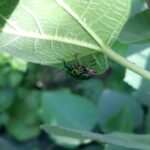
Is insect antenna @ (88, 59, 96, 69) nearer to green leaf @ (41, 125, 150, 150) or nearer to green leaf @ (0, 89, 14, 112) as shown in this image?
green leaf @ (41, 125, 150, 150)

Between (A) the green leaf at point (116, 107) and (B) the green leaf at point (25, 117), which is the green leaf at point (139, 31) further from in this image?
(B) the green leaf at point (25, 117)

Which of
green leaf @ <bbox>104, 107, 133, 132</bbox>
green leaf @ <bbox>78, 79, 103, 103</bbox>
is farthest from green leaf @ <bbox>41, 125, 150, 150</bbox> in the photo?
green leaf @ <bbox>78, 79, 103, 103</bbox>

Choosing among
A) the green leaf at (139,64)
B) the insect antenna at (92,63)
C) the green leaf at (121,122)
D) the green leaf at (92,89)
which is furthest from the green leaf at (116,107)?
the insect antenna at (92,63)

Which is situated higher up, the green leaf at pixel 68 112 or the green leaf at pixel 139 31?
the green leaf at pixel 139 31

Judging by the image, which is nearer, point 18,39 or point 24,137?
point 18,39

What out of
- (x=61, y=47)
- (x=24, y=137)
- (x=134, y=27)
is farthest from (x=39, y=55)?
(x=24, y=137)

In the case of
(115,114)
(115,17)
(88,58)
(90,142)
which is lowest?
(90,142)

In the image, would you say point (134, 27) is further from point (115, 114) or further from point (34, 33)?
point (115, 114)

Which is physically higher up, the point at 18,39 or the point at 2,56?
the point at 18,39
